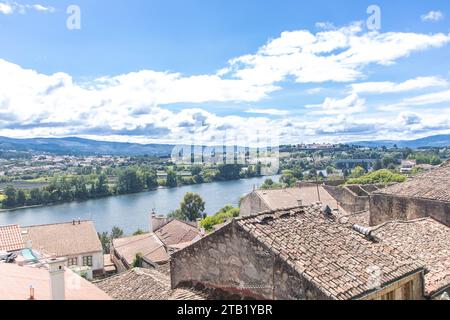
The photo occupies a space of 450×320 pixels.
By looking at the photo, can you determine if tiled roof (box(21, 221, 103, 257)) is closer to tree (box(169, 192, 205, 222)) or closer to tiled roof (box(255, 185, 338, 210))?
tiled roof (box(255, 185, 338, 210))

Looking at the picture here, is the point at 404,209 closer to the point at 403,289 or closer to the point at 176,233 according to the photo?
the point at 403,289

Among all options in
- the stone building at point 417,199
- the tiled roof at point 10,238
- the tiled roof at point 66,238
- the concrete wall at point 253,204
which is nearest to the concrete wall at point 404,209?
the stone building at point 417,199

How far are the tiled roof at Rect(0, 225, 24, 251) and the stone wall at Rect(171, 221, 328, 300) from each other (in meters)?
12.4

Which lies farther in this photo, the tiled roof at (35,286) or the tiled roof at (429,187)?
the tiled roof at (429,187)

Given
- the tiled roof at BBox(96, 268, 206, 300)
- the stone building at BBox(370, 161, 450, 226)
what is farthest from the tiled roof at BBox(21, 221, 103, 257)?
the stone building at BBox(370, 161, 450, 226)

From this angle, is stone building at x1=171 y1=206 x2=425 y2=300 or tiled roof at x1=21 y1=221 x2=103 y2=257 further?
tiled roof at x1=21 y1=221 x2=103 y2=257

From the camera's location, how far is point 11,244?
1927 cm

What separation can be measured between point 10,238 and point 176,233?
19546mm

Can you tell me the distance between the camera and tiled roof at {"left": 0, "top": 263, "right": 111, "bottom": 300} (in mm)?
6281

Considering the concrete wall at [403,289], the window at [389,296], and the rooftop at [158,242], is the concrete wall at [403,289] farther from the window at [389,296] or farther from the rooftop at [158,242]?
the rooftop at [158,242]

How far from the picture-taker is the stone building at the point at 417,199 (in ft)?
49.8

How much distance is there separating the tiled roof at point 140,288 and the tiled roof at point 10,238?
26.6 ft
